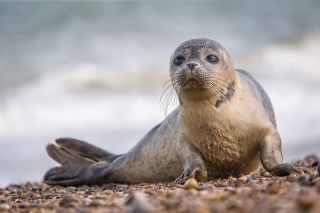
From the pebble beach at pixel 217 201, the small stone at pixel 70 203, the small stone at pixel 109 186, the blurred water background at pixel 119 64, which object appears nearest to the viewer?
the pebble beach at pixel 217 201

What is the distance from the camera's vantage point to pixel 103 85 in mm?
15312

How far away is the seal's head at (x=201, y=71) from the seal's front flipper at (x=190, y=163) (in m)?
0.49

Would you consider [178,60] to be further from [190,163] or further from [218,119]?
[190,163]

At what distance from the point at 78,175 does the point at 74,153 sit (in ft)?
1.39

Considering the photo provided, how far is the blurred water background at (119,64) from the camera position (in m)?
12.0

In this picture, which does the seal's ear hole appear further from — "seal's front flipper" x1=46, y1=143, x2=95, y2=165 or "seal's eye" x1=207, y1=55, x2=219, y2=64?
"seal's front flipper" x1=46, y1=143, x2=95, y2=165

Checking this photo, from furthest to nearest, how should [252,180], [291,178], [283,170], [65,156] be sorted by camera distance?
[65,156] → [283,170] → [252,180] → [291,178]

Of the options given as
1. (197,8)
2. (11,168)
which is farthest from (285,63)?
(11,168)

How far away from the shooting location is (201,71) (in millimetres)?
5402

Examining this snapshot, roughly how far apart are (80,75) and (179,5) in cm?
826

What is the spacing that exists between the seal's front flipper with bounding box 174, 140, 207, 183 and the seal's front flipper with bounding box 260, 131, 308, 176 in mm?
482

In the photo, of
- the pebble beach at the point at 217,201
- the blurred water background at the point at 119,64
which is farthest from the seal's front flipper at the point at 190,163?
the blurred water background at the point at 119,64

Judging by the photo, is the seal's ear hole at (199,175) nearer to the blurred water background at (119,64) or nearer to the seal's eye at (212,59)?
the seal's eye at (212,59)

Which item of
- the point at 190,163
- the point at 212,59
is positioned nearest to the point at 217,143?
the point at 190,163
